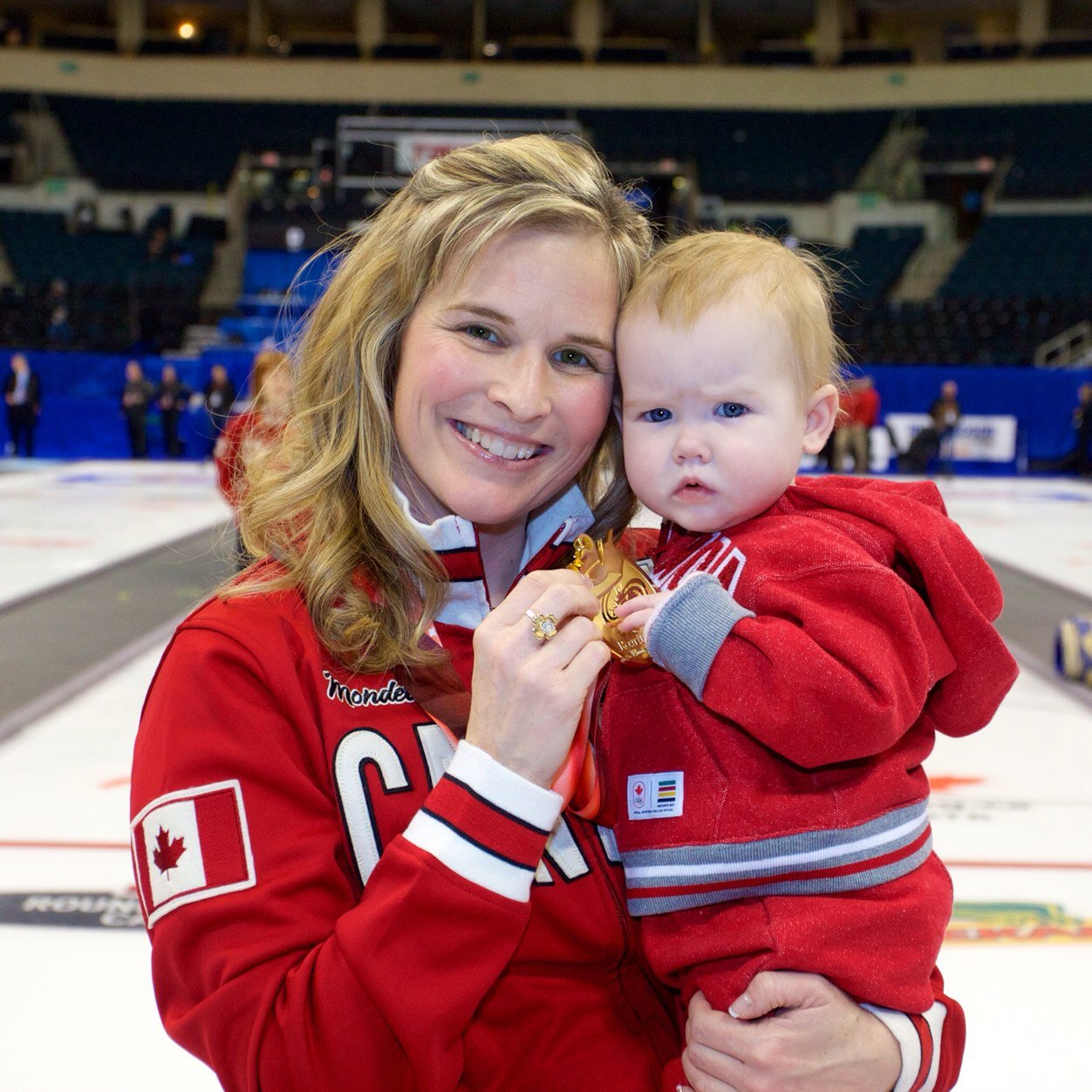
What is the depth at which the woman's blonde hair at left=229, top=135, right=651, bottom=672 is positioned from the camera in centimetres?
123

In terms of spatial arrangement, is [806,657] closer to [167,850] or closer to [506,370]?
[506,370]

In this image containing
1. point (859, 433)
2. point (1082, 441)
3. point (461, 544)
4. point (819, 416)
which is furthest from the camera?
point (1082, 441)

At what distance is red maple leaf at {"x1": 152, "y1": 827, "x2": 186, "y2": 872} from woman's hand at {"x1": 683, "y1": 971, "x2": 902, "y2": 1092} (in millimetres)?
538

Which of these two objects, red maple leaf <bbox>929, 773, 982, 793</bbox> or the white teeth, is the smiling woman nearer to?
the white teeth

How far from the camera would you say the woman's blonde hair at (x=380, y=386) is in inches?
48.4

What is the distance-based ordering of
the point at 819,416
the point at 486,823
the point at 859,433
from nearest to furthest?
the point at 486,823 < the point at 819,416 < the point at 859,433

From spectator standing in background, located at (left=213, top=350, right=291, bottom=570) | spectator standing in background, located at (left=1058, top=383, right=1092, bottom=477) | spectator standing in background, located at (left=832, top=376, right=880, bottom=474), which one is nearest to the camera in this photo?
spectator standing in background, located at (left=213, top=350, right=291, bottom=570)

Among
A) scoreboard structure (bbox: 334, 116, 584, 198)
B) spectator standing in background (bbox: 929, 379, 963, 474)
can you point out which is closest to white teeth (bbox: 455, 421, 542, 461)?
spectator standing in background (bbox: 929, 379, 963, 474)

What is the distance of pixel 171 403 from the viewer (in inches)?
607

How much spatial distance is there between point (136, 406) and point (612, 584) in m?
15.1

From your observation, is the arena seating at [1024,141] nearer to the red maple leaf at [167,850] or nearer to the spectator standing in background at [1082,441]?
the spectator standing in background at [1082,441]

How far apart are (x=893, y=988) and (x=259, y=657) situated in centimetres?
70

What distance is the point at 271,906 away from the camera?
3.37ft

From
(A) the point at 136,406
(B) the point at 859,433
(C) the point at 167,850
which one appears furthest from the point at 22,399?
(C) the point at 167,850
